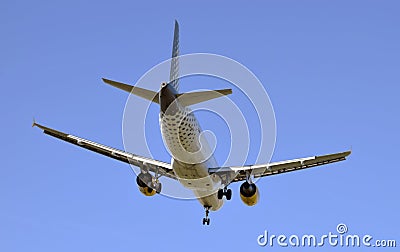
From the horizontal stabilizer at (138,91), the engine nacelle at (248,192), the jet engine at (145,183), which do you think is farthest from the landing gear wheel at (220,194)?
the horizontal stabilizer at (138,91)

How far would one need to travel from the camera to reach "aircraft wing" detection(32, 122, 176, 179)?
184ft

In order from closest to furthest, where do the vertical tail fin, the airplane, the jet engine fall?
the airplane
the vertical tail fin
the jet engine

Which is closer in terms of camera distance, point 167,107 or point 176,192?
point 167,107

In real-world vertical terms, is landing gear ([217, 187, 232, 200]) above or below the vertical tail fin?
below

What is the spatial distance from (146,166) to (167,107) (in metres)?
11.5

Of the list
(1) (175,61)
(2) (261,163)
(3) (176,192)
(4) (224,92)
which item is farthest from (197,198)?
(4) (224,92)

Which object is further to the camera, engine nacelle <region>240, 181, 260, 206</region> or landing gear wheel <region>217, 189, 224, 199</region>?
landing gear wheel <region>217, 189, 224, 199</region>

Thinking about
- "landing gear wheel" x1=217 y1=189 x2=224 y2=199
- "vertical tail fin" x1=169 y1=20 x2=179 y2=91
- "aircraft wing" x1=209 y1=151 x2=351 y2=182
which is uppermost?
"vertical tail fin" x1=169 y1=20 x2=179 y2=91

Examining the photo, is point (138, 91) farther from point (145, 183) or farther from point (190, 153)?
point (145, 183)

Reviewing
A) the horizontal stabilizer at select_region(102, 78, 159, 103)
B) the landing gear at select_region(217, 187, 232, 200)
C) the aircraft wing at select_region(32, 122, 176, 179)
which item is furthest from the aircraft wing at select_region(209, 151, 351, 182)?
the horizontal stabilizer at select_region(102, 78, 159, 103)

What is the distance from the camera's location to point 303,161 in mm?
52875

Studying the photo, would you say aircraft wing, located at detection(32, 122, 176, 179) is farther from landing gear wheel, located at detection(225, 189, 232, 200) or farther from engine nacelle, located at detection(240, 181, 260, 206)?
engine nacelle, located at detection(240, 181, 260, 206)

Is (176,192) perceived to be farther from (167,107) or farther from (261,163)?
(167,107)

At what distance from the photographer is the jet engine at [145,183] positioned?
186 feet
